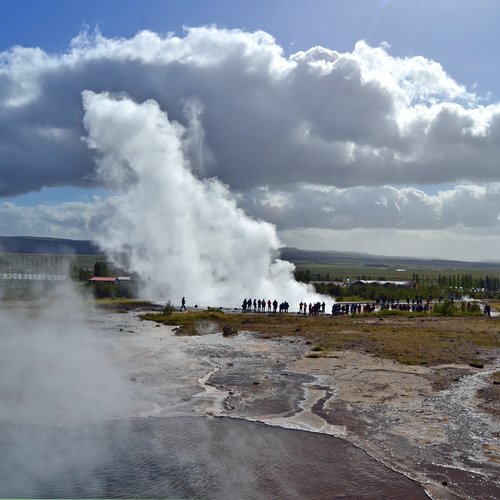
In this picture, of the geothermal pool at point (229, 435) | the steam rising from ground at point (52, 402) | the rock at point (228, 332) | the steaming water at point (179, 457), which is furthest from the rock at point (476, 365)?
the rock at point (228, 332)

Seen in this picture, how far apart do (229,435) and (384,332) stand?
20.2 m

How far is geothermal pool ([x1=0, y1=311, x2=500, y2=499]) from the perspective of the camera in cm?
938

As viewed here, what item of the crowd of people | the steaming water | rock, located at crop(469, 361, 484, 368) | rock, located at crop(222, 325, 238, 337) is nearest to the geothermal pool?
the steaming water

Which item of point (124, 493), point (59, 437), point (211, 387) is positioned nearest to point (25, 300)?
point (211, 387)

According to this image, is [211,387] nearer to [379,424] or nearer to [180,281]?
[379,424]

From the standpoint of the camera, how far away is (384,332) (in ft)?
101

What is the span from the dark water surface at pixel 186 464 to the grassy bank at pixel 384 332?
1050cm

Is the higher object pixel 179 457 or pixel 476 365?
pixel 476 365

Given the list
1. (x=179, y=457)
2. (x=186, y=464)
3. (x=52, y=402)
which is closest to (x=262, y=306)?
(x=52, y=402)

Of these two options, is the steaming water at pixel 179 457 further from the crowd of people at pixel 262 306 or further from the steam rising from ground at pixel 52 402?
the crowd of people at pixel 262 306

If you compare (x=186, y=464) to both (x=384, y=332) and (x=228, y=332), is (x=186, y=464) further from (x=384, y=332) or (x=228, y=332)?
(x=384, y=332)

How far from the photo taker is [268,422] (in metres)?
13.0

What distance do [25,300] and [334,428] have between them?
43.1 m

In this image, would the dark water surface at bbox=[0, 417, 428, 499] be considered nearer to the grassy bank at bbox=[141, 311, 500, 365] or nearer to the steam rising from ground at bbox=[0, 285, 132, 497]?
the steam rising from ground at bbox=[0, 285, 132, 497]
